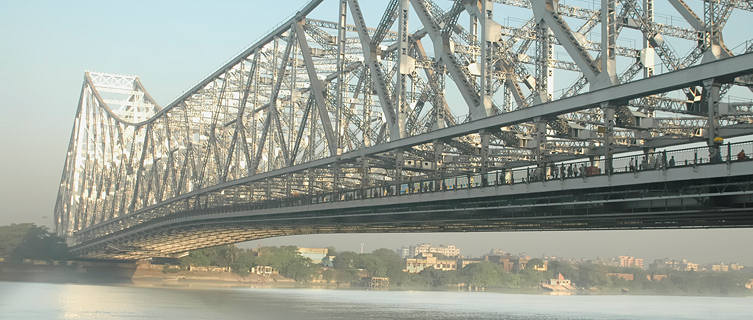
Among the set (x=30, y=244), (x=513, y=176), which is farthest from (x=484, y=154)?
(x=30, y=244)

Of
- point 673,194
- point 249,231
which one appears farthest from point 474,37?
point 249,231

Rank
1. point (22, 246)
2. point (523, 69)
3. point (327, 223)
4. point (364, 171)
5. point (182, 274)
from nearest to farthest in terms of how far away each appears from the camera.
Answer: point (523, 69) < point (364, 171) < point (327, 223) < point (182, 274) < point (22, 246)

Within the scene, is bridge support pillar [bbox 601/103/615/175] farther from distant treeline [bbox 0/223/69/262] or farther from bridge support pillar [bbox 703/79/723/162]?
distant treeline [bbox 0/223/69/262]

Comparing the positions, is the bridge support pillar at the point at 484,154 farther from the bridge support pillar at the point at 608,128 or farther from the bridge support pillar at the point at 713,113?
the bridge support pillar at the point at 713,113

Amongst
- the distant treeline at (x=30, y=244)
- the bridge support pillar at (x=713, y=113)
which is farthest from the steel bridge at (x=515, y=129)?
the distant treeline at (x=30, y=244)

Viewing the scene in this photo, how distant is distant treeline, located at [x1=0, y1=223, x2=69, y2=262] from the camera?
17262 centimetres

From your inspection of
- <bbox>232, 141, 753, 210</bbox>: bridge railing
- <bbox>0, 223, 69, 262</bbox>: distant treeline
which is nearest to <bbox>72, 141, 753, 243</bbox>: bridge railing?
<bbox>232, 141, 753, 210</bbox>: bridge railing

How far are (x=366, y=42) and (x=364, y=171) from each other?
1038cm

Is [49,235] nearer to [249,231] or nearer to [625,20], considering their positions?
[249,231]

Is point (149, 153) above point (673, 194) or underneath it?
above

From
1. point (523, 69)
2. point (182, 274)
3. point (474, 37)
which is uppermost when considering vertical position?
point (474, 37)

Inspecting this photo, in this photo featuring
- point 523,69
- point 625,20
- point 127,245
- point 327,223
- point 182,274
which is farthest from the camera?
point 182,274

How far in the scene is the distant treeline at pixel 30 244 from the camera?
566 feet

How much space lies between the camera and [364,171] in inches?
2448
